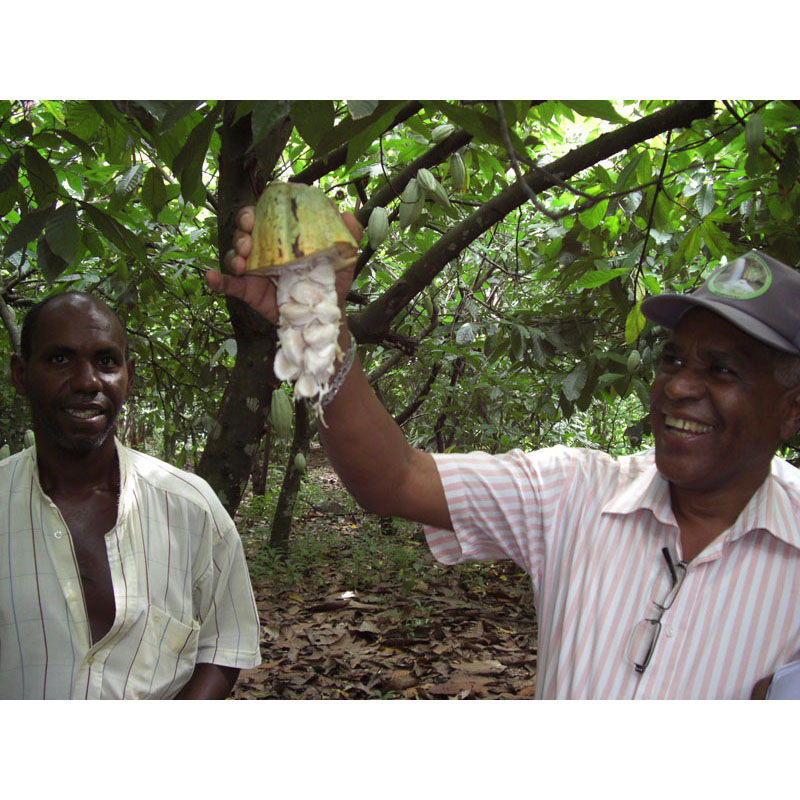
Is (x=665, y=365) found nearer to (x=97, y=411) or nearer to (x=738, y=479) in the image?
(x=738, y=479)

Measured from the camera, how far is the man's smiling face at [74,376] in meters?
1.23

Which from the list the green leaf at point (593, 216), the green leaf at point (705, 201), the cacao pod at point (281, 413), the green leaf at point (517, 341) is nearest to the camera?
the green leaf at point (705, 201)

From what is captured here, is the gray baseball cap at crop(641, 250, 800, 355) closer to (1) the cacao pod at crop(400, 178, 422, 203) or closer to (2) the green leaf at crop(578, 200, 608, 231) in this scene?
(1) the cacao pod at crop(400, 178, 422, 203)

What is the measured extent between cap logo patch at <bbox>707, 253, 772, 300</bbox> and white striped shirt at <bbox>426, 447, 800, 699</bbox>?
0.90 ft

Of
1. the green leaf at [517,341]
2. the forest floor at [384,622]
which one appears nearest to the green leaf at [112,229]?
the green leaf at [517,341]

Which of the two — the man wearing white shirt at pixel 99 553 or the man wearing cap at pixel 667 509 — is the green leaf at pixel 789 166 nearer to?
the man wearing cap at pixel 667 509

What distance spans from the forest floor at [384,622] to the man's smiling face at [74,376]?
1.54 m

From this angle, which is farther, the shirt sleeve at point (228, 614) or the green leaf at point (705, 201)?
the green leaf at point (705, 201)

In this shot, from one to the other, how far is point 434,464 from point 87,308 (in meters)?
0.64

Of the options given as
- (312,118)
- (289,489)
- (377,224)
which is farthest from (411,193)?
(289,489)

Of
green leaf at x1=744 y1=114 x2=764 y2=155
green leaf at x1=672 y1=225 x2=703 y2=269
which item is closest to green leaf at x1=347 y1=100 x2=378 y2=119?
green leaf at x1=744 y1=114 x2=764 y2=155

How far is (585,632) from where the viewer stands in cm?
105

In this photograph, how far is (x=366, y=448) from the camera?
100 centimetres

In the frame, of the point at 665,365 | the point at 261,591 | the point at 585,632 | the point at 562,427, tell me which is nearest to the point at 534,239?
the point at 562,427
